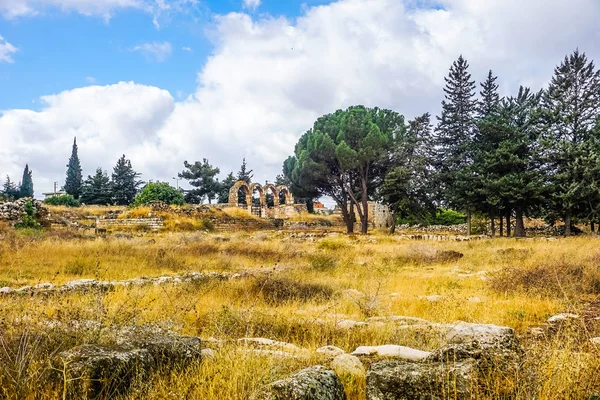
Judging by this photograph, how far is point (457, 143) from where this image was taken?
31266mm

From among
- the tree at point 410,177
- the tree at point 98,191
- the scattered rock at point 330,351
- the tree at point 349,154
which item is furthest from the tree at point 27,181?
the scattered rock at point 330,351

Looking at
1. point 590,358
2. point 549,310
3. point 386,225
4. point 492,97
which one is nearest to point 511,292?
point 549,310

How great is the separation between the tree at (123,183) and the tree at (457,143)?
38075 mm

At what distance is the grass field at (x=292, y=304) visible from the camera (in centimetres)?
293

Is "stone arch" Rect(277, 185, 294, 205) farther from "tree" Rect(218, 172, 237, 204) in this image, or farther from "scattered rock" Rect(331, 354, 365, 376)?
"scattered rock" Rect(331, 354, 365, 376)

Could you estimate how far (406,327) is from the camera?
501 cm

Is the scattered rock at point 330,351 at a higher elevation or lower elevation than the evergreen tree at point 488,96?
lower

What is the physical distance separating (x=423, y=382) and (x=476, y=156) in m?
27.3

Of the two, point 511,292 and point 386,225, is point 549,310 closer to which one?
point 511,292

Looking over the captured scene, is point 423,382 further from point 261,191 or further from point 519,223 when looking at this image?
point 261,191

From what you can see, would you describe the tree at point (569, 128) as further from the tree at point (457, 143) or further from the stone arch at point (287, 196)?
the stone arch at point (287, 196)

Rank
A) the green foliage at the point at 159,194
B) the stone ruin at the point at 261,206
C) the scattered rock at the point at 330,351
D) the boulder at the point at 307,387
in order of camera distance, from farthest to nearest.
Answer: the stone ruin at the point at 261,206 → the green foliage at the point at 159,194 → the scattered rock at the point at 330,351 → the boulder at the point at 307,387

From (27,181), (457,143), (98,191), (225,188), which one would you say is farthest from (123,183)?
(457,143)

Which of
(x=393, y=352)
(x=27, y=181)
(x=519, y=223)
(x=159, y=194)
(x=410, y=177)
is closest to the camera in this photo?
(x=393, y=352)
